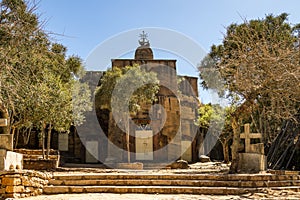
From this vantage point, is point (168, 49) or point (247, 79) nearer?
point (247, 79)

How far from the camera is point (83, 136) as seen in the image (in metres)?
27.9

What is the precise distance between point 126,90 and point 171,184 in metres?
12.2

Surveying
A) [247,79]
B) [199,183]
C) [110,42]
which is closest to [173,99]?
[110,42]

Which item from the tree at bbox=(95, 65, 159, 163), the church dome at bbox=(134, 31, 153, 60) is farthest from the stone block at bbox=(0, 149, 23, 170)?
the church dome at bbox=(134, 31, 153, 60)

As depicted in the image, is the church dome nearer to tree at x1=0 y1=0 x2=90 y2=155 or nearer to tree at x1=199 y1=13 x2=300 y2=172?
tree at x1=0 y1=0 x2=90 y2=155

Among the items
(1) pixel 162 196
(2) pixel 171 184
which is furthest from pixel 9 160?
(2) pixel 171 184

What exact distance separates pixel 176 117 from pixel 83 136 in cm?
764

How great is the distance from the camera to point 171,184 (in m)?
9.00

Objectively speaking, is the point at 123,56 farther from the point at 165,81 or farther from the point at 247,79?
the point at 247,79

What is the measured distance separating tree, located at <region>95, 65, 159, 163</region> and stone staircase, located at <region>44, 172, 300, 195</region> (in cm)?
1149

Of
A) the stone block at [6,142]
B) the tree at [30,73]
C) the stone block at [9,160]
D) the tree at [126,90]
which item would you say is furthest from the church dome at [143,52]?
the stone block at [6,142]

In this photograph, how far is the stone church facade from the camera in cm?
2709

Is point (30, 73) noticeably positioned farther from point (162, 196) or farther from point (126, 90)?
point (126, 90)

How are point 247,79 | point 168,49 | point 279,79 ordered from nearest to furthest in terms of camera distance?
point 279,79 < point 247,79 < point 168,49
